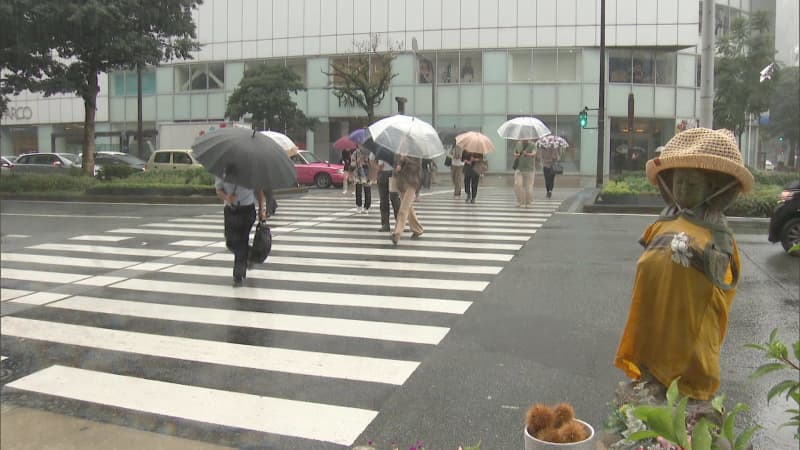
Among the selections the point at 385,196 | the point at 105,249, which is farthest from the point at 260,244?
the point at 385,196

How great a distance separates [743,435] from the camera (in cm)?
181

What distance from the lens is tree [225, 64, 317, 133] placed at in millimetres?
37562

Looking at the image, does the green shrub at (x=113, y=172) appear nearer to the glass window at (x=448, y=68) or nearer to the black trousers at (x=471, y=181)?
the black trousers at (x=471, y=181)

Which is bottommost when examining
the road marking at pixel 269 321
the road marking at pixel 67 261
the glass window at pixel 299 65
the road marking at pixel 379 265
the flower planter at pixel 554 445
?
the road marking at pixel 269 321

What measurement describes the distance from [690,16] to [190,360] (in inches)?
1609

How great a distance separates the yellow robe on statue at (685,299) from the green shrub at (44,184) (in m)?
23.5

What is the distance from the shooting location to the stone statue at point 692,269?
2.82 metres

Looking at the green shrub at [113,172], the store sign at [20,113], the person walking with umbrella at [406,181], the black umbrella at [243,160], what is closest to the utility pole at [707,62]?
the person walking with umbrella at [406,181]

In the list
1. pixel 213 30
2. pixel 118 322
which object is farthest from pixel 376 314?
pixel 213 30

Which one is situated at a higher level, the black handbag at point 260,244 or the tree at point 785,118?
the tree at point 785,118

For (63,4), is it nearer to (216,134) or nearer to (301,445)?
(216,134)

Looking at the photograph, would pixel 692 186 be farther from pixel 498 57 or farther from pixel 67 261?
pixel 498 57

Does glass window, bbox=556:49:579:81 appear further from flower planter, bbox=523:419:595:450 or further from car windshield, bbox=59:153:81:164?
flower planter, bbox=523:419:595:450

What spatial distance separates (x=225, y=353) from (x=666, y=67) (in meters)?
40.9
